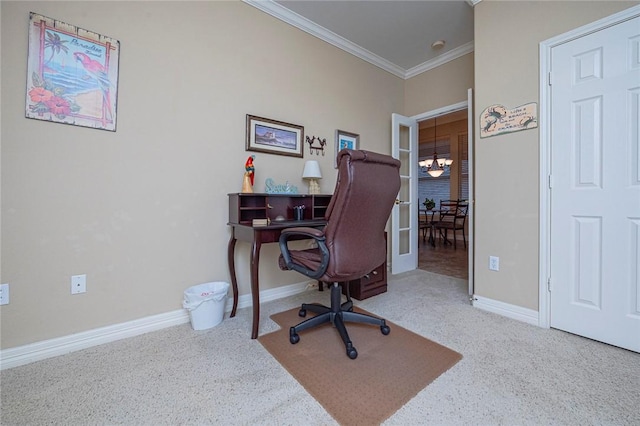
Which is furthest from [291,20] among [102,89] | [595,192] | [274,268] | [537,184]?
[595,192]

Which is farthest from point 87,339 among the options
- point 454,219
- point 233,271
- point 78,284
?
point 454,219

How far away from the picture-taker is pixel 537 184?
6.40 ft

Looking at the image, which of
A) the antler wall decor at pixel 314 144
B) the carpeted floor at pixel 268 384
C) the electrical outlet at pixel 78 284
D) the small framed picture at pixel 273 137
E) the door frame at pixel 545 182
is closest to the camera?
the carpeted floor at pixel 268 384

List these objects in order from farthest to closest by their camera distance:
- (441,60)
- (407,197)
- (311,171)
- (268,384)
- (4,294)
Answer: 1. (407,197)
2. (441,60)
3. (311,171)
4. (4,294)
5. (268,384)

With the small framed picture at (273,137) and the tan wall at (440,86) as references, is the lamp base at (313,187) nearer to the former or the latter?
the small framed picture at (273,137)

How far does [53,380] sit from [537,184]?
3.20 meters

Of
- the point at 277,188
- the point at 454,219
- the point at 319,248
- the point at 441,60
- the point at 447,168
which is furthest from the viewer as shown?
the point at 447,168

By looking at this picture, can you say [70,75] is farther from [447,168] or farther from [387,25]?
[447,168]

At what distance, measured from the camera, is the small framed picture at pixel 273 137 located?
7.63ft

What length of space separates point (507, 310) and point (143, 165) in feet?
9.65

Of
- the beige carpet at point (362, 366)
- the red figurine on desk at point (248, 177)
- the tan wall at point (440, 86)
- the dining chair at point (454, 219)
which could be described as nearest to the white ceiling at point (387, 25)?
the tan wall at point (440, 86)

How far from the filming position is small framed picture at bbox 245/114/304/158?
7.63 ft

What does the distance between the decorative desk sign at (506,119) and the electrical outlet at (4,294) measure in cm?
337

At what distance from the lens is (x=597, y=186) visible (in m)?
1.71
